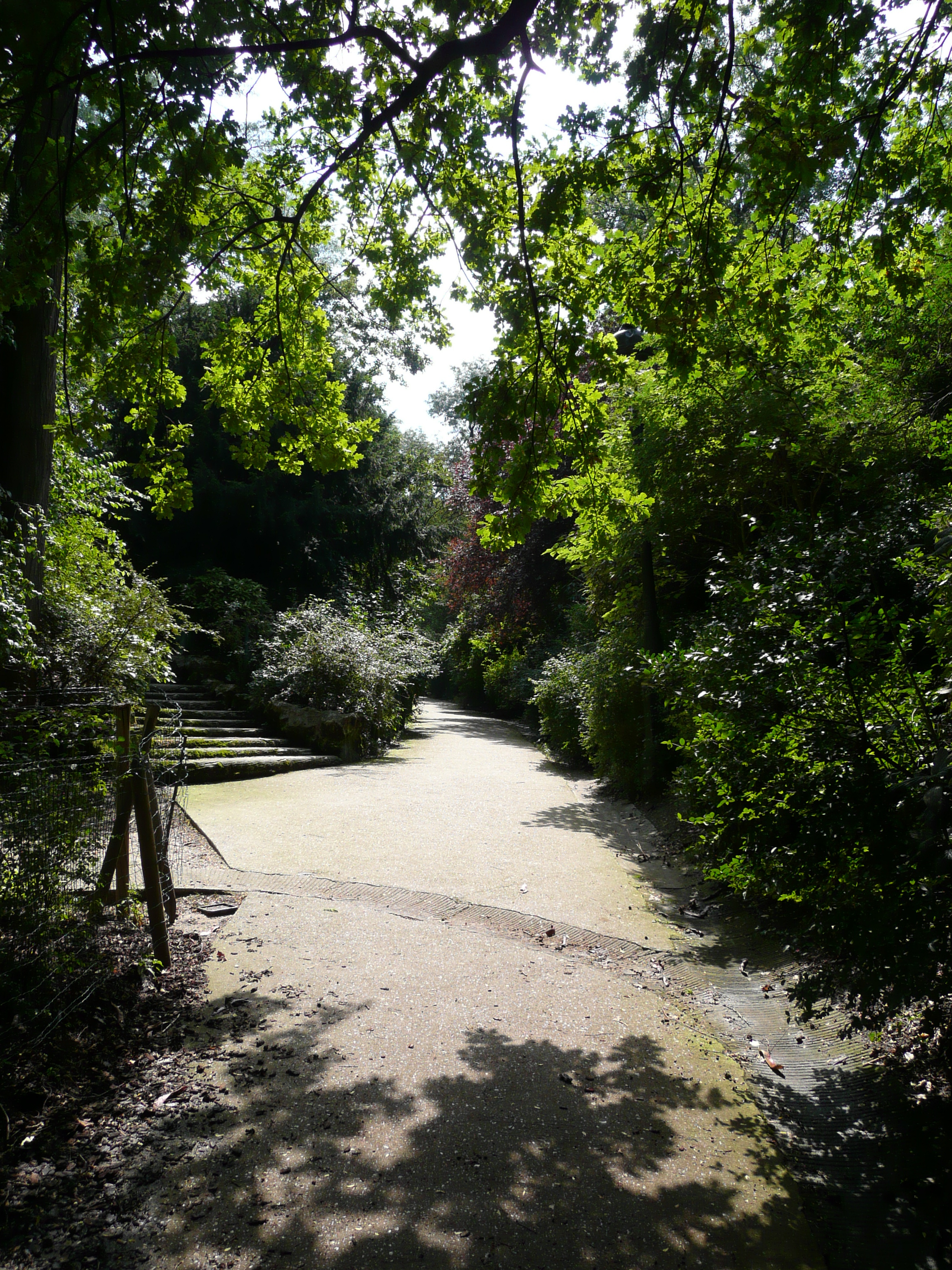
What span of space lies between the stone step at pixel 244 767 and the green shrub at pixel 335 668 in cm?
139

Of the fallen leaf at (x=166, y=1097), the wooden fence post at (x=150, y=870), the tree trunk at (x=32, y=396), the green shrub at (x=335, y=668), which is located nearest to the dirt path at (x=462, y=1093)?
the fallen leaf at (x=166, y=1097)

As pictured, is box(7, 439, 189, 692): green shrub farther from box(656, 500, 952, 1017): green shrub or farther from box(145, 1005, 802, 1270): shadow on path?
box(656, 500, 952, 1017): green shrub

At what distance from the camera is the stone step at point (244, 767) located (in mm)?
9344

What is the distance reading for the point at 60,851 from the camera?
308cm

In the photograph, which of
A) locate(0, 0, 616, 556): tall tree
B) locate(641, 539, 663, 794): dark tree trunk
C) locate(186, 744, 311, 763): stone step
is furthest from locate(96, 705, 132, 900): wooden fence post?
locate(186, 744, 311, 763): stone step

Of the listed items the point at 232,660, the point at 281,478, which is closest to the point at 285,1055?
the point at 232,660

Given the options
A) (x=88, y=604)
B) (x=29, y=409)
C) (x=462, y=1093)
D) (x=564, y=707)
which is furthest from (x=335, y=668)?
(x=462, y=1093)

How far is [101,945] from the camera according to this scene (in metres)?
3.60

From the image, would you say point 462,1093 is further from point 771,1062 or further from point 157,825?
Answer: point 157,825

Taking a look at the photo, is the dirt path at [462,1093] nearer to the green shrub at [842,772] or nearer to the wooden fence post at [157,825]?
the wooden fence post at [157,825]

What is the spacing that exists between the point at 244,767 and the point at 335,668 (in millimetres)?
3001

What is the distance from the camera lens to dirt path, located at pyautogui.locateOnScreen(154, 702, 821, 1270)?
2.22m

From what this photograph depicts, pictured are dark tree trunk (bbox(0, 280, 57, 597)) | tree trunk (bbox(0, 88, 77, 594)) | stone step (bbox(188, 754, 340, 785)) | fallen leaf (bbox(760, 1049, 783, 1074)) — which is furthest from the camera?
stone step (bbox(188, 754, 340, 785))

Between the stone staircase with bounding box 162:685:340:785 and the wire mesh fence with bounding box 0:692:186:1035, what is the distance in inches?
194
